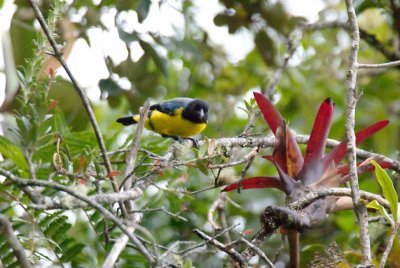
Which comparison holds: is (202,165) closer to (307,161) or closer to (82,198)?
(307,161)

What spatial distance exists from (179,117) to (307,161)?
8.22 feet

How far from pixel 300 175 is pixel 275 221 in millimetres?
283

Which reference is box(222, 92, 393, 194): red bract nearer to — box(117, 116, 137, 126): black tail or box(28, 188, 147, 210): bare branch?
box(28, 188, 147, 210): bare branch

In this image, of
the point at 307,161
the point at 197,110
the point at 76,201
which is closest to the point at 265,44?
the point at 197,110

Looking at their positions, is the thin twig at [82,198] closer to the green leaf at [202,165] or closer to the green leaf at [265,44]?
the green leaf at [202,165]

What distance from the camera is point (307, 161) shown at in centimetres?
212

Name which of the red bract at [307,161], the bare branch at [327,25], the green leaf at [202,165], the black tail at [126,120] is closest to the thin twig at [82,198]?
the green leaf at [202,165]

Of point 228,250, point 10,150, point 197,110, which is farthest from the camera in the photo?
point 197,110

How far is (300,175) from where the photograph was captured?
212 centimetres

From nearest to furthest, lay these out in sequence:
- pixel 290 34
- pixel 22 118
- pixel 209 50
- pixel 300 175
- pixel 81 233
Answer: pixel 22 118
pixel 300 175
pixel 81 233
pixel 290 34
pixel 209 50

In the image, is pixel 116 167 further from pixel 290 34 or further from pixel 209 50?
pixel 209 50

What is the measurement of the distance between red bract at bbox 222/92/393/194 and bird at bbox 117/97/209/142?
211cm

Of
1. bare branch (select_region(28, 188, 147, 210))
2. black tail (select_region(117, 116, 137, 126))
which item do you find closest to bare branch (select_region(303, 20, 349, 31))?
black tail (select_region(117, 116, 137, 126))

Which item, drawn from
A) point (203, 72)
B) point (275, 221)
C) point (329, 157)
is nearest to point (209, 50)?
point (203, 72)
